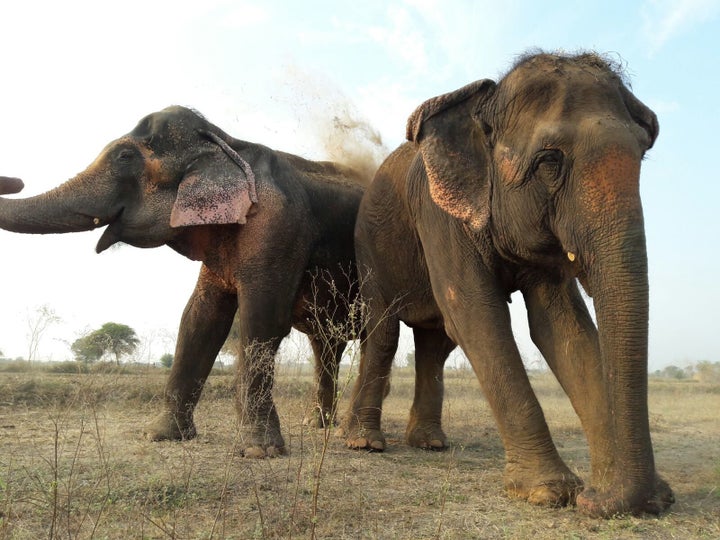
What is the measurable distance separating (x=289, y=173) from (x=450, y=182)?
2.54 m

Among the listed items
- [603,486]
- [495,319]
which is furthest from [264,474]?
[603,486]

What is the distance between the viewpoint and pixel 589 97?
4.22 m

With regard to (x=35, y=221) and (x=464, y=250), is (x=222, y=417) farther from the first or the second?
(x=464, y=250)

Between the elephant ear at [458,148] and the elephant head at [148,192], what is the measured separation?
76.7 inches

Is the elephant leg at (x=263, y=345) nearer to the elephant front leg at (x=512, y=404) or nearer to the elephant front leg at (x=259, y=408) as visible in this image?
the elephant front leg at (x=259, y=408)

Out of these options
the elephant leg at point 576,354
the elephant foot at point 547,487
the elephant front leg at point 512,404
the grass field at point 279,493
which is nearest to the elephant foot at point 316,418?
the grass field at point 279,493

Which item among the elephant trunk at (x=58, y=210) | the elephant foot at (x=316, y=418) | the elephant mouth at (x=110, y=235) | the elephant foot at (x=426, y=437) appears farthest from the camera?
the elephant foot at (x=426, y=437)

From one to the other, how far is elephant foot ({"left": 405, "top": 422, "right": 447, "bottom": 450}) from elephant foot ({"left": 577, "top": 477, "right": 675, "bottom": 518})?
3480mm

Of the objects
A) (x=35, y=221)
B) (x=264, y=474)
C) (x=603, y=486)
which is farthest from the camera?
(x=35, y=221)

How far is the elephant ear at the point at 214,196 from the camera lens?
6.29 metres

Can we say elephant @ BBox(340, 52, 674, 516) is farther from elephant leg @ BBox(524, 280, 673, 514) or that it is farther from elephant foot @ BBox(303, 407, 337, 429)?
elephant foot @ BBox(303, 407, 337, 429)

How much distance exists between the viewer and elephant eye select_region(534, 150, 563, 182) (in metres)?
4.19

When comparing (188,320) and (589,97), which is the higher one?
(589,97)

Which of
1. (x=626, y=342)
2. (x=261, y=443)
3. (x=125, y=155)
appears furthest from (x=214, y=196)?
(x=626, y=342)
